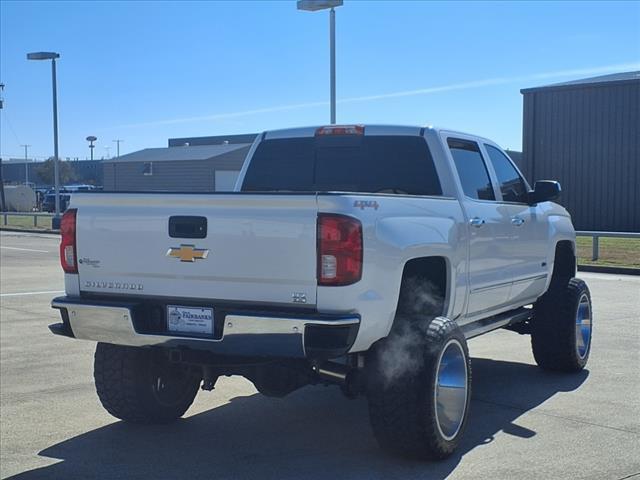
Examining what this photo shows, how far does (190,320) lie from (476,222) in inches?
87.2

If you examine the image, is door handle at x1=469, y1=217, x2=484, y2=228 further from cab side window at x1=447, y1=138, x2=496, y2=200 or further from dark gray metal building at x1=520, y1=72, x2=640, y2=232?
dark gray metal building at x1=520, y1=72, x2=640, y2=232

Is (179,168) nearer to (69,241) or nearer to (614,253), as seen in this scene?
(614,253)

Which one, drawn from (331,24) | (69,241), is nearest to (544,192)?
(69,241)

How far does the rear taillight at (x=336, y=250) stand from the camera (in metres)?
4.52

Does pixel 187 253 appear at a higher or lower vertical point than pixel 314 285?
higher

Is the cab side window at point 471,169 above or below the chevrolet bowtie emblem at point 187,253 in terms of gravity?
above

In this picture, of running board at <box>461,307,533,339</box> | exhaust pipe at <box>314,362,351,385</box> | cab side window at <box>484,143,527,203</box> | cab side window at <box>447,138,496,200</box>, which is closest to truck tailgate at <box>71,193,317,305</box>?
exhaust pipe at <box>314,362,351,385</box>

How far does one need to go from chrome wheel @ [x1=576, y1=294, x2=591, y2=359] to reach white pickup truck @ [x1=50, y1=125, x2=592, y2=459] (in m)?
1.52

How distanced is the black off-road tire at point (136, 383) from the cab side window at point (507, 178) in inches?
117

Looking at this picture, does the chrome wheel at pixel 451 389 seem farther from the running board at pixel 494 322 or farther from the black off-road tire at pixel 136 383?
the black off-road tire at pixel 136 383

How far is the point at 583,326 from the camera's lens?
7.83 metres

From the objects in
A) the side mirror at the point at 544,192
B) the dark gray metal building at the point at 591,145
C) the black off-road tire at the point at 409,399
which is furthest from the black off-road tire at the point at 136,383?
the dark gray metal building at the point at 591,145

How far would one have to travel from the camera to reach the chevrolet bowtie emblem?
486 centimetres

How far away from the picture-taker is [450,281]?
5566mm
